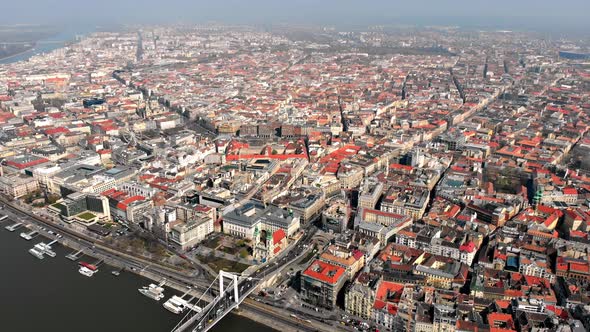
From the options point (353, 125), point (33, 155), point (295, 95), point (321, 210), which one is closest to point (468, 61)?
point (295, 95)

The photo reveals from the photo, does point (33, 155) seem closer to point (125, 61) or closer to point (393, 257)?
point (393, 257)

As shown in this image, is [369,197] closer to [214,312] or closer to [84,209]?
[214,312]

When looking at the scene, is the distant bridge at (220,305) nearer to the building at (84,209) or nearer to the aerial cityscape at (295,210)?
the aerial cityscape at (295,210)

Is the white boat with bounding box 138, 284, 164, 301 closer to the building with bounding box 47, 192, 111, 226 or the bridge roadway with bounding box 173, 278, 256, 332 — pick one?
the bridge roadway with bounding box 173, 278, 256, 332

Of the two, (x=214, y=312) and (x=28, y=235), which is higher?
(x=214, y=312)

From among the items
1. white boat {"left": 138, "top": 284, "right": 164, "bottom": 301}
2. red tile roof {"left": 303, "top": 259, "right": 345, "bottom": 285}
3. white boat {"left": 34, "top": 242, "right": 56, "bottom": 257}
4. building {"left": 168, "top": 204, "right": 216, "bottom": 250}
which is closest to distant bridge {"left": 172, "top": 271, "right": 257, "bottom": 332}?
white boat {"left": 138, "top": 284, "right": 164, "bottom": 301}

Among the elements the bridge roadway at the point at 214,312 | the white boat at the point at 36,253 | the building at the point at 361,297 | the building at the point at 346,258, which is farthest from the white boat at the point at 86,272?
the building at the point at 361,297

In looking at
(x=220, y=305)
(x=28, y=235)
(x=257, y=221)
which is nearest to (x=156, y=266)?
(x=220, y=305)
